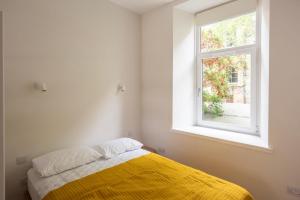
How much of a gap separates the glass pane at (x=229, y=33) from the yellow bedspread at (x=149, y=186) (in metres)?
1.86

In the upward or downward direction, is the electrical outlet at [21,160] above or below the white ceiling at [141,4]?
below

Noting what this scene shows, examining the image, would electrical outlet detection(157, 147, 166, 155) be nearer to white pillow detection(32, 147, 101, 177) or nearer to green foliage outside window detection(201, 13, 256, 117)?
green foliage outside window detection(201, 13, 256, 117)

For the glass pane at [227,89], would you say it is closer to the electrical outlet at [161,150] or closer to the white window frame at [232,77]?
the white window frame at [232,77]

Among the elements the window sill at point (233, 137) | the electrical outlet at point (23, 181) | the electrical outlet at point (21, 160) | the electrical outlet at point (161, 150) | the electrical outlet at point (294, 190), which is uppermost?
the window sill at point (233, 137)

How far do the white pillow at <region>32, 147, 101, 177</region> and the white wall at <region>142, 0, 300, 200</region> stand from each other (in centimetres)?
124

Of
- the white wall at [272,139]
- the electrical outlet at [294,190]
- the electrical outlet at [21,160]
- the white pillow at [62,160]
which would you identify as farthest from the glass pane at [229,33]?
the electrical outlet at [21,160]

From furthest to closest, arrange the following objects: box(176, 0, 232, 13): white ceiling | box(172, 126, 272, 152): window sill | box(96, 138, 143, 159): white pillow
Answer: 1. box(176, 0, 232, 13): white ceiling
2. box(96, 138, 143, 159): white pillow
3. box(172, 126, 272, 152): window sill

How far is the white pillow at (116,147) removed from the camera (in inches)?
90.6

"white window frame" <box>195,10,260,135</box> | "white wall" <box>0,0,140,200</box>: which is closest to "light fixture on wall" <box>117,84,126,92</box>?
"white wall" <box>0,0,140,200</box>

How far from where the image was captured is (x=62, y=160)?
6.48 ft

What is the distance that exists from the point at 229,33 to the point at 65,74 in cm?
236

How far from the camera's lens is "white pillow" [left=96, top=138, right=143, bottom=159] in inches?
90.6


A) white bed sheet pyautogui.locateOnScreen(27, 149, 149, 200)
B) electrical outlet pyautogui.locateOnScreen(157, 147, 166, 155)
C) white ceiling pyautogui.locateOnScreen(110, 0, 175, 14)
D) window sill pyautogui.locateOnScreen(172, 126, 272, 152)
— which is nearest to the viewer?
white bed sheet pyautogui.locateOnScreen(27, 149, 149, 200)

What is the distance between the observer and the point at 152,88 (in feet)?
10.00
